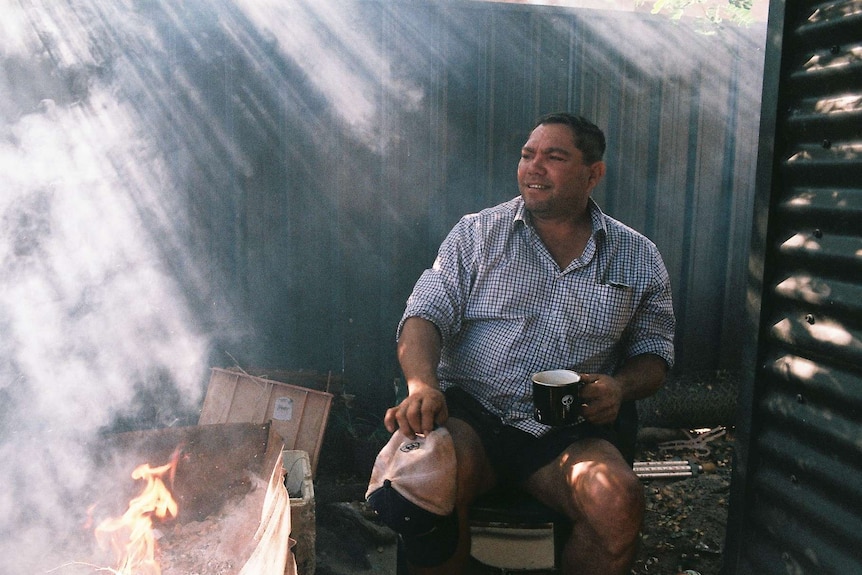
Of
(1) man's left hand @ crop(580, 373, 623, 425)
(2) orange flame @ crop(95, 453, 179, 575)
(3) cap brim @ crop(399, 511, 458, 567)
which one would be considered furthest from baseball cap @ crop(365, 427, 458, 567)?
(2) orange flame @ crop(95, 453, 179, 575)

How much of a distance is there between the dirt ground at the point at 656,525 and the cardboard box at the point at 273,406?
1.12ft

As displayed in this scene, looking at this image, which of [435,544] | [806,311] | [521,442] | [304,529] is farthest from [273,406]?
[806,311]

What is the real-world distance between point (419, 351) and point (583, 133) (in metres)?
1.33

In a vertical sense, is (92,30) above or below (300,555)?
above

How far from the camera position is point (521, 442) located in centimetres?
304

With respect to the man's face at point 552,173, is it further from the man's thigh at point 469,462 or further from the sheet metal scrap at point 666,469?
the sheet metal scrap at point 666,469

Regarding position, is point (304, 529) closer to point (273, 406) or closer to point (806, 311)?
point (273, 406)

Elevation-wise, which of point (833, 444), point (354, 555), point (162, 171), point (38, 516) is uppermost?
point (162, 171)

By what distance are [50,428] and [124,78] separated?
2186 mm

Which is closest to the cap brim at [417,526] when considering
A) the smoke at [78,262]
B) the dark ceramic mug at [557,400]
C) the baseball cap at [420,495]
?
the baseball cap at [420,495]

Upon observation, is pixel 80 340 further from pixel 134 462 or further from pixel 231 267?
pixel 134 462

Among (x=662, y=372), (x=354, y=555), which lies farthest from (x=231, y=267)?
(x=662, y=372)

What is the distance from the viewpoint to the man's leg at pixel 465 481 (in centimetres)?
273

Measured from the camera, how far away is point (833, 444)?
2.44 metres
